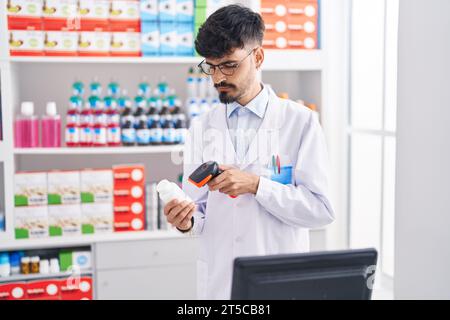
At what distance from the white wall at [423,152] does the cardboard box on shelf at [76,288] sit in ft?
6.14

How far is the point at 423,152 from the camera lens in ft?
6.62

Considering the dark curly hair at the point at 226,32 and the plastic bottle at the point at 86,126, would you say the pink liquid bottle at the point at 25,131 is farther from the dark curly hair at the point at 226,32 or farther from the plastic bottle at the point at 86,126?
the dark curly hair at the point at 226,32

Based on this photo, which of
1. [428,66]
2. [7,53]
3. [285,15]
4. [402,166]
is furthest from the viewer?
[285,15]

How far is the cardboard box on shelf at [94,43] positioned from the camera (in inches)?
128

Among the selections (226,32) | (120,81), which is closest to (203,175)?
(226,32)

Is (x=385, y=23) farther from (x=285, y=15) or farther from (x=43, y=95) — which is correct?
(x=43, y=95)

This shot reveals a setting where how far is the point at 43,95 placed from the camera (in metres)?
3.58

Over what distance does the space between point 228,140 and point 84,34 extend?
64.9 inches

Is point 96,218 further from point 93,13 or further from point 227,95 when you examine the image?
point 227,95

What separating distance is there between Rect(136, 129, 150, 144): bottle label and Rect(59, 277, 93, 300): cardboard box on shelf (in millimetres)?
883

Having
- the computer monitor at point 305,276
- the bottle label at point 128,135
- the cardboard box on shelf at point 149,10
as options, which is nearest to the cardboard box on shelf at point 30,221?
→ the bottle label at point 128,135

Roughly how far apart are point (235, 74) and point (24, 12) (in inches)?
72.2

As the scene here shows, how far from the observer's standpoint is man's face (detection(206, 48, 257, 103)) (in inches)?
73.7
